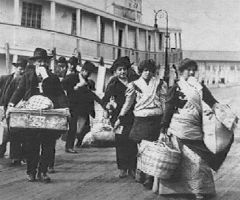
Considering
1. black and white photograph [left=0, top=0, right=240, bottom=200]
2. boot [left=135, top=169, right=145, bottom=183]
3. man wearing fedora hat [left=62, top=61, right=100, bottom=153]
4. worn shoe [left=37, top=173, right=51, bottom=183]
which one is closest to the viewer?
black and white photograph [left=0, top=0, right=240, bottom=200]

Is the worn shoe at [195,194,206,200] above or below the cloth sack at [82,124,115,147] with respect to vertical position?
below

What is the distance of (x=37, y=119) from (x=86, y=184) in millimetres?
1205

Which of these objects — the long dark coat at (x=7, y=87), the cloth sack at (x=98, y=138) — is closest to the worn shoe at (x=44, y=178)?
the long dark coat at (x=7, y=87)

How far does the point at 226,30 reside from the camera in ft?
54.8

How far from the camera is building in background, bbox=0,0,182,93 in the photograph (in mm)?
17930

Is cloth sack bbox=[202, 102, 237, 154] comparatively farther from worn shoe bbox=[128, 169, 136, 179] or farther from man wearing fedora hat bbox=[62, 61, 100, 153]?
man wearing fedora hat bbox=[62, 61, 100, 153]

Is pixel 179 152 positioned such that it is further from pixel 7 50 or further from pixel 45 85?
pixel 7 50

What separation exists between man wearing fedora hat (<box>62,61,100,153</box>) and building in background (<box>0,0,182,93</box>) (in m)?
7.70

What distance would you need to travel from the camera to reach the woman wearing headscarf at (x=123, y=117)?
7.00 metres

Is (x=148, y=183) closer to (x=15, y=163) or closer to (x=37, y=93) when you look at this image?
(x=37, y=93)

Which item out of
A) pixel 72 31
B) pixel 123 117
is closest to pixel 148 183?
pixel 123 117

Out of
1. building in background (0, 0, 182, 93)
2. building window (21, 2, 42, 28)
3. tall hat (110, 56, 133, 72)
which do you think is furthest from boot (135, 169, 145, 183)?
building window (21, 2, 42, 28)

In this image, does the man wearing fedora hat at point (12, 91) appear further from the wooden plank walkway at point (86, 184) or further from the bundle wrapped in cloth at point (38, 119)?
the bundle wrapped in cloth at point (38, 119)

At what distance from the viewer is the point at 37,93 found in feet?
21.8
